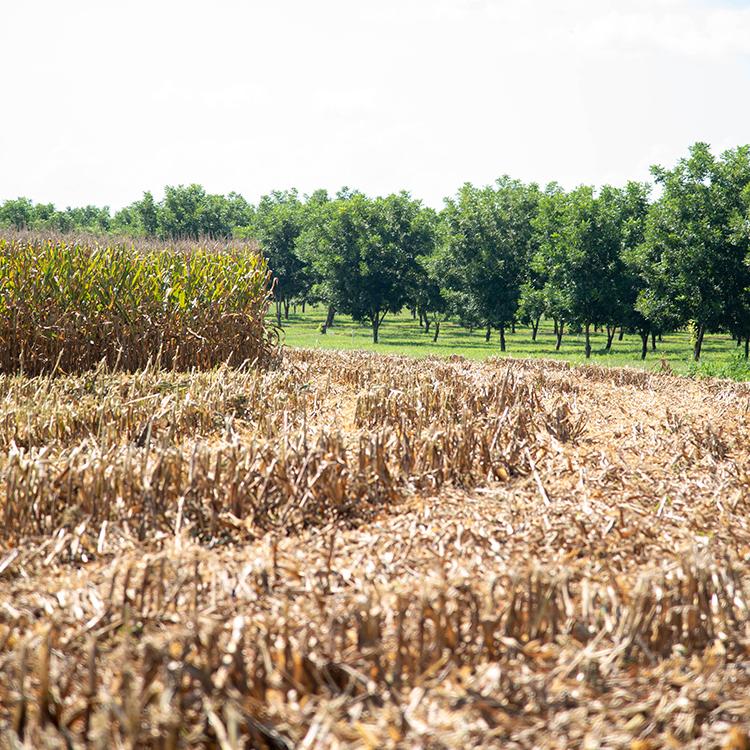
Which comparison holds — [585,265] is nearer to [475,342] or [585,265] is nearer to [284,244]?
[475,342]

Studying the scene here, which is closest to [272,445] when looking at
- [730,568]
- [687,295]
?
[730,568]

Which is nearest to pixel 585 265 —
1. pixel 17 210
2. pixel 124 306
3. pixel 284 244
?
pixel 124 306

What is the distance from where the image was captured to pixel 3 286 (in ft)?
50.0

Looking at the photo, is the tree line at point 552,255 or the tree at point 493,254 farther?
the tree at point 493,254

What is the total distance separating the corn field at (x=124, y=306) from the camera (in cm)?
1517

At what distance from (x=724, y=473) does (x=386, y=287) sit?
53642 millimetres

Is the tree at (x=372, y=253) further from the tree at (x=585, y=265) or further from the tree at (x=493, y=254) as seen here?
the tree at (x=585, y=265)

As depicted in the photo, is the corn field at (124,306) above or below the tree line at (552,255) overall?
below

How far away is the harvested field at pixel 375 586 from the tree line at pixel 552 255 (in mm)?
26647

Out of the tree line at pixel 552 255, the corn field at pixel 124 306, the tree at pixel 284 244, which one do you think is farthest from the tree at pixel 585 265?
the tree at pixel 284 244

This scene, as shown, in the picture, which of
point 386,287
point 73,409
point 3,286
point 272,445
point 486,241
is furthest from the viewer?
point 386,287

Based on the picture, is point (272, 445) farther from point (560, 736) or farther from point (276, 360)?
point (276, 360)

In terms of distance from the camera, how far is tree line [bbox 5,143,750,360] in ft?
132

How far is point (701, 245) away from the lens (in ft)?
130
